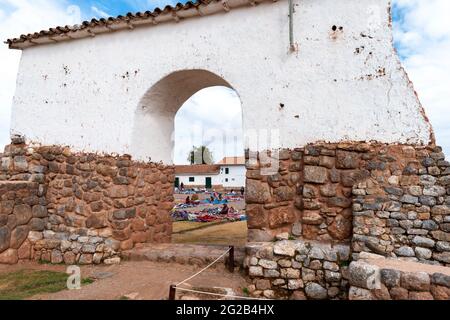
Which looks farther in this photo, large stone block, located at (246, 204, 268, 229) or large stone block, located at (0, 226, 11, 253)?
large stone block, located at (0, 226, 11, 253)

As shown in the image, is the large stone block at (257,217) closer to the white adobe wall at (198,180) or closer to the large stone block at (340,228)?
the large stone block at (340,228)

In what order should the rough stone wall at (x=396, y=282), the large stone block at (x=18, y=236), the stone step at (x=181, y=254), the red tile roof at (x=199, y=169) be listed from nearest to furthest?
the rough stone wall at (x=396, y=282), the stone step at (x=181, y=254), the large stone block at (x=18, y=236), the red tile roof at (x=199, y=169)

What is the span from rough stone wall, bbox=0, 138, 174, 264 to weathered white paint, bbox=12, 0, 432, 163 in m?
0.32

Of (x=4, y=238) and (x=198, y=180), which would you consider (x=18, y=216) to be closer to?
(x=4, y=238)

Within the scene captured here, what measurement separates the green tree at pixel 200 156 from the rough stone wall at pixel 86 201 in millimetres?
43251

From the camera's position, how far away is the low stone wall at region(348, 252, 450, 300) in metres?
2.89

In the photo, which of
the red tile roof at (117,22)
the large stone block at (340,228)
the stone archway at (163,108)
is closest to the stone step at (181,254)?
the large stone block at (340,228)

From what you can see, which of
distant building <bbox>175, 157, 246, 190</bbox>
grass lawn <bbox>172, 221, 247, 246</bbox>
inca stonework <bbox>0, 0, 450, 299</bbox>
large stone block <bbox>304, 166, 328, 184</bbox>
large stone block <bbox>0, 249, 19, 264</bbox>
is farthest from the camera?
distant building <bbox>175, 157, 246, 190</bbox>

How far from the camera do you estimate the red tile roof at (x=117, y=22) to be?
5012mm

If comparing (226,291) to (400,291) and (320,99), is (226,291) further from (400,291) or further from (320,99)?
(320,99)

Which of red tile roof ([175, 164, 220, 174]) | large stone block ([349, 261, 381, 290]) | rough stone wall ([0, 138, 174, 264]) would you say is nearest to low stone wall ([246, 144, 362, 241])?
large stone block ([349, 261, 381, 290])

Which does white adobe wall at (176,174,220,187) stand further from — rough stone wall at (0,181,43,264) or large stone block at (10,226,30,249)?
large stone block at (10,226,30,249)

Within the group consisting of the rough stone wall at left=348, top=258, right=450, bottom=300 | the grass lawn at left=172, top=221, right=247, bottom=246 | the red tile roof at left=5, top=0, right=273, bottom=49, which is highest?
the red tile roof at left=5, top=0, right=273, bottom=49

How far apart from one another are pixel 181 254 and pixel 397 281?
306 centimetres
